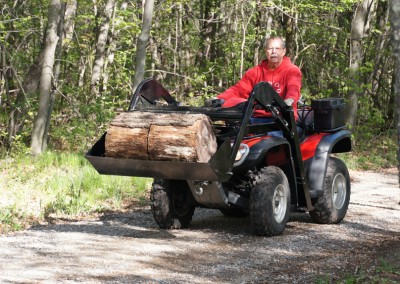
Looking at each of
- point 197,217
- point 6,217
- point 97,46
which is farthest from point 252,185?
point 97,46

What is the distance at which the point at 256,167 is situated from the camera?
8.38m

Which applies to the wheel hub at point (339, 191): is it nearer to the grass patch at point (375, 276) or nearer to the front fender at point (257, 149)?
the front fender at point (257, 149)

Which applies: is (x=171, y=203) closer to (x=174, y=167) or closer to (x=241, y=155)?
(x=241, y=155)

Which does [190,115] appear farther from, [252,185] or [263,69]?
[263,69]

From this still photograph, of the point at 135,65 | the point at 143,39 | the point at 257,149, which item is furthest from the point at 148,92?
the point at 135,65

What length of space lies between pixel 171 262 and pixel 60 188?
4.62 m

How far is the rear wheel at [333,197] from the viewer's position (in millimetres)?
9055

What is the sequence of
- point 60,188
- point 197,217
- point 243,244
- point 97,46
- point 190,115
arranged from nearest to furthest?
point 190,115 < point 243,244 < point 197,217 < point 60,188 < point 97,46

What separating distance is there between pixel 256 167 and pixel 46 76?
8.35 m

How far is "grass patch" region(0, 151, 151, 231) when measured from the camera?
9773 millimetres

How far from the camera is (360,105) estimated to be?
22.2 metres

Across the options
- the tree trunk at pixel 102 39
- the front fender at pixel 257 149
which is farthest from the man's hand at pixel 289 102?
the tree trunk at pixel 102 39

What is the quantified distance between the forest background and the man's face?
10.9 feet

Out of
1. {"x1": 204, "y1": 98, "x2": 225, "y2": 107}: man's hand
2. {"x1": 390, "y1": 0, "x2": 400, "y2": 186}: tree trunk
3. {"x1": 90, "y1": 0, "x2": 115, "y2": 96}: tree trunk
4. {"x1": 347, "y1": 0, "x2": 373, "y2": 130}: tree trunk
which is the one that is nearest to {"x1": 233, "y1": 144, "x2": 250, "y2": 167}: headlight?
{"x1": 204, "y1": 98, "x2": 225, "y2": 107}: man's hand
